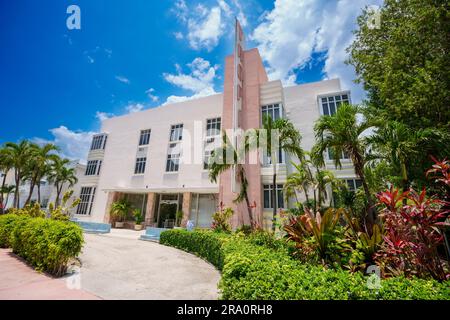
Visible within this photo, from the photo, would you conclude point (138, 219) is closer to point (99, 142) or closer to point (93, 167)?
point (93, 167)

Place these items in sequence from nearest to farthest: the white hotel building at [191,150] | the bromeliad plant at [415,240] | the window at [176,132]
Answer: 1. the bromeliad plant at [415,240]
2. the white hotel building at [191,150]
3. the window at [176,132]

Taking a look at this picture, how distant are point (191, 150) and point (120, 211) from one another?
9.60m

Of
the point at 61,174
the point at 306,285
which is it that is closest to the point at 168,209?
the point at 61,174

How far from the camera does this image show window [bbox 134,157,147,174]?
23.3m

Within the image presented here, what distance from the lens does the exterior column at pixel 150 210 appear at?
21.1m

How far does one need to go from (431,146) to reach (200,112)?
1820 cm

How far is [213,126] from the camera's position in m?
21.0

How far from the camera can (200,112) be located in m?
22.0

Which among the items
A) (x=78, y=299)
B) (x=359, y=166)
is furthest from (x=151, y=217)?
(x=359, y=166)

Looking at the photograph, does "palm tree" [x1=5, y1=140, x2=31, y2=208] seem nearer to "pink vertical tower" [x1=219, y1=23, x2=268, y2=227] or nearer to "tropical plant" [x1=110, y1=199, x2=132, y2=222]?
"tropical plant" [x1=110, y1=199, x2=132, y2=222]

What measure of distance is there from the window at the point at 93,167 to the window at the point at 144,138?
6252 mm

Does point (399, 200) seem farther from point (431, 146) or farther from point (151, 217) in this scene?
point (151, 217)

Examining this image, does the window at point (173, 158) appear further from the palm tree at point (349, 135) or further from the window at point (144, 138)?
the palm tree at point (349, 135)

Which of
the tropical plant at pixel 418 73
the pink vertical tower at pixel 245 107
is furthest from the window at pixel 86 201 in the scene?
the tropical plant at pixel 418 73
